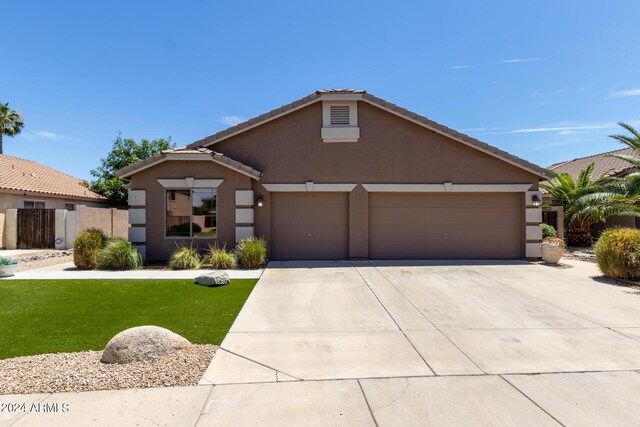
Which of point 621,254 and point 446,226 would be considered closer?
point 621,254

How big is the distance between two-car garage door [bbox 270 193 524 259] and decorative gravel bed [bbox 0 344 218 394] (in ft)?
28.0

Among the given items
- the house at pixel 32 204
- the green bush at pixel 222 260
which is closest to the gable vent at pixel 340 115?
the green bush at pixel 222 260

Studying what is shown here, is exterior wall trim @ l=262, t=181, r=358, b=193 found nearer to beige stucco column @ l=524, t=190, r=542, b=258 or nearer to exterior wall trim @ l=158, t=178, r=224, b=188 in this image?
exterior wall trim @ l=158, t=178, r=224, b=188

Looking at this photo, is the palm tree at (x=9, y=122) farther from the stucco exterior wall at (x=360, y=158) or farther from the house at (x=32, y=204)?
the stucco exterior wall at (x=360, y=158)

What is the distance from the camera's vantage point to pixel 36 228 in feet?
56.0

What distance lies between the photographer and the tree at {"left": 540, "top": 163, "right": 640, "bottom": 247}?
47.3 ft

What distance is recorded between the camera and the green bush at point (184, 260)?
11000 millimetres

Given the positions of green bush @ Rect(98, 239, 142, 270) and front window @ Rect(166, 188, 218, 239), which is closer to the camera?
green bush @ Rect(98, 239, 142, 270)

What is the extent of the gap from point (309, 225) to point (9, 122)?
30.1 m

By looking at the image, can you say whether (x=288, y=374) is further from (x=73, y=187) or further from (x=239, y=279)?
(x=73, y=187)

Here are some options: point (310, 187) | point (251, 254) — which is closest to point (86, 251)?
point (251, 254)

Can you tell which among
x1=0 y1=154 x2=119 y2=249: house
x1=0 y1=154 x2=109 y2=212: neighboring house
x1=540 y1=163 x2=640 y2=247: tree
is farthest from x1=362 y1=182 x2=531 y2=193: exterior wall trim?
x1=0 y1=154 x2=109 y2=212: neighboring house

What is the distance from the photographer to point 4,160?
2216 cm

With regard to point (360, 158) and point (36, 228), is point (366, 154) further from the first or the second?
point (36, 228)
